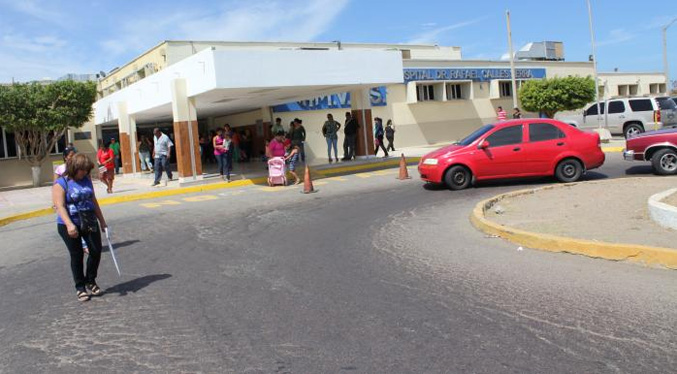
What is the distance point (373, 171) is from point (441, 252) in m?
12.2

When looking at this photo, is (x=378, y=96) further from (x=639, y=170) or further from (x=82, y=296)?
(x=82, y=296)

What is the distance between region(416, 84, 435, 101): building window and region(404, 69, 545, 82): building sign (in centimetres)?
63

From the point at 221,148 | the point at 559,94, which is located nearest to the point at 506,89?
the point at 559,94

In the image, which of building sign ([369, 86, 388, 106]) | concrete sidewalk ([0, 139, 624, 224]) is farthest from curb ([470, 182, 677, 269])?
building sign ([369, 86, 388, 106])

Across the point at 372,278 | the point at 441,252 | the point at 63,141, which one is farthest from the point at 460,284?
the point at 63,141

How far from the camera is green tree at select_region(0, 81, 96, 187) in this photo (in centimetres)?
2330

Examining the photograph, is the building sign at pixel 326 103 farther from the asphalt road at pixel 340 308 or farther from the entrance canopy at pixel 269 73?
the asphalt road at pixel 340 308

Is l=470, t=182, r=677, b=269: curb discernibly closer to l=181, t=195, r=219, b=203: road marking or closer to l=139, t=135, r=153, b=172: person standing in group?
l=181, t=195, r=219, b=203: road marking

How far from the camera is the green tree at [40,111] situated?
917 inches

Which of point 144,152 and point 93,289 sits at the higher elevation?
point 144,152

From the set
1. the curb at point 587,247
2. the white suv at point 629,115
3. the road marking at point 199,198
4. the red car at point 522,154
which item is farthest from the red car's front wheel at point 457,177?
the white suv at point 629,115

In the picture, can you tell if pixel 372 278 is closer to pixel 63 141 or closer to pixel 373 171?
pixel 373 171

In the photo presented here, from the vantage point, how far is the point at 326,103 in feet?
98.5

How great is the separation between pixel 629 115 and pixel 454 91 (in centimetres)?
1298
